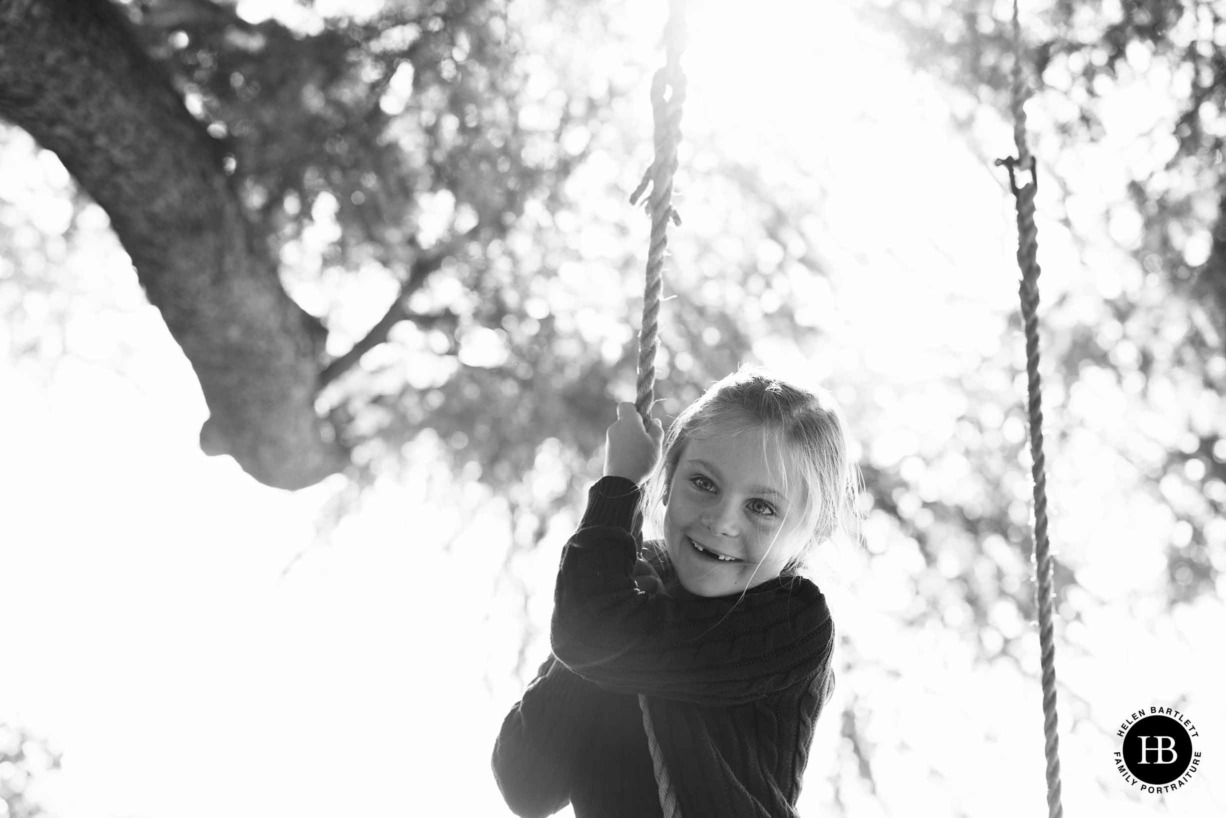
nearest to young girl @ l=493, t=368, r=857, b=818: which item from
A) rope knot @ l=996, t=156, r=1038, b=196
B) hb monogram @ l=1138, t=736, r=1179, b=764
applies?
rope knot @ l=996, t=156, r=1038, b=196

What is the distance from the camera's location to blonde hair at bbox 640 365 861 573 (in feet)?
3.24

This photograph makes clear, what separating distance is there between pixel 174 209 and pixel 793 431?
44.7 inches

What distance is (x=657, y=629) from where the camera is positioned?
91cm

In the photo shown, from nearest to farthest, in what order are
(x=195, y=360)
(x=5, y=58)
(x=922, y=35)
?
(x=5, y=58), (x=195, y=360), (x=922, y=35)

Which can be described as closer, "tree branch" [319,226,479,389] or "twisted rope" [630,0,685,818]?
"twisted rope" [630,0,685,818]

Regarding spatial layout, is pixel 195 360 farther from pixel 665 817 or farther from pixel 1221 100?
pixel 1221 100

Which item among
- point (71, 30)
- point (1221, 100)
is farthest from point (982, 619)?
point (71, 30)

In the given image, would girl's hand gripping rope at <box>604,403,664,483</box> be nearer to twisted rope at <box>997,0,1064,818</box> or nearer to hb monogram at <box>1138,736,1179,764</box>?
twisted rope at <box>997,0,1064,818</box>

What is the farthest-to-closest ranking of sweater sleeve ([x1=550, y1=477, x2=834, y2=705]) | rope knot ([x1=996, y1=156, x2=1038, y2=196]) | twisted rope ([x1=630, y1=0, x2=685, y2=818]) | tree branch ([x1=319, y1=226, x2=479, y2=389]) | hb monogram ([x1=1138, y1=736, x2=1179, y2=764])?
tree branch ([x1=319, y1=226, x2=479, y2=389]) → hb monogram ([x1=1138, y1=736, x2=1179, y2=764]) → rope knot ([x1=996, y1=156, x2=1038, y2=196]) → twisted rope ([x1=630, y1=0, x2=685, y2=818]) → sweater sleeve ([x1=550, y1=477, x2=834, y2=705])

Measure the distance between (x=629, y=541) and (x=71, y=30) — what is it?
108cm

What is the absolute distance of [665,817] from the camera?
920mm

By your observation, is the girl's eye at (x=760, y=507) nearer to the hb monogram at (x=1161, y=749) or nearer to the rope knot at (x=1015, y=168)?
the rope knot at (x=1015, y=168)

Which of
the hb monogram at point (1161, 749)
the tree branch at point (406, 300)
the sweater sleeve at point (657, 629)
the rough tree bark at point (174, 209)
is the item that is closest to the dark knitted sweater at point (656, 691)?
the sweater sleeve at point (657, 629)

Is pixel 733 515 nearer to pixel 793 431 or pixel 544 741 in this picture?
pixel 793 431
